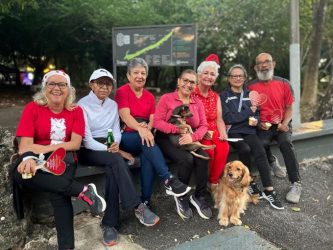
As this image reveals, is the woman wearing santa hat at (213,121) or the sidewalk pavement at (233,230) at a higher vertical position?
the woman wearing santa hat at (213,121)

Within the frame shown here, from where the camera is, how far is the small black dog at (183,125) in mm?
4127

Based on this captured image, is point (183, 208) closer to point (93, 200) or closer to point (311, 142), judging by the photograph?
point (93, 200)

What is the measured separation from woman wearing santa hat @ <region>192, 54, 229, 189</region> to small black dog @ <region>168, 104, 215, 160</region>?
170 mm

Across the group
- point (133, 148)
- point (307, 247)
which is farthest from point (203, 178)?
Answer: point (307, 247)

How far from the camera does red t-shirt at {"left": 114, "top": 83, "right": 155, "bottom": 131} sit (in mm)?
4246

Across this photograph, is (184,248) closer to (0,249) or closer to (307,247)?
(307,247)

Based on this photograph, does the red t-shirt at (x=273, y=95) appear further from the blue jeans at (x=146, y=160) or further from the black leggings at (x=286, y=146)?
the blue jeans at (x=146, y=160)

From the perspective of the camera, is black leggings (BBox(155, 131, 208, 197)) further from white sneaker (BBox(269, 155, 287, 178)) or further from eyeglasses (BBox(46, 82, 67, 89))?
white sneaker (BBox(269, 155, 287, 178))

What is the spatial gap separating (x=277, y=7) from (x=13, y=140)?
13.0 meters

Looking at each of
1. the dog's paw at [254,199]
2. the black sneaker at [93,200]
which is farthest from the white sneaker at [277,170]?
the black sneaker at [93,200]

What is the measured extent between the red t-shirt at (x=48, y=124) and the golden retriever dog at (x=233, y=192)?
5.43 ft

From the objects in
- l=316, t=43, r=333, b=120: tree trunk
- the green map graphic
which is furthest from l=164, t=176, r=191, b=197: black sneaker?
l=316, t=43, r=333, b=120: tree trunk

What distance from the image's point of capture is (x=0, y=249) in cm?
342

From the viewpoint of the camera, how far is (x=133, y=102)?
14.1 ft
